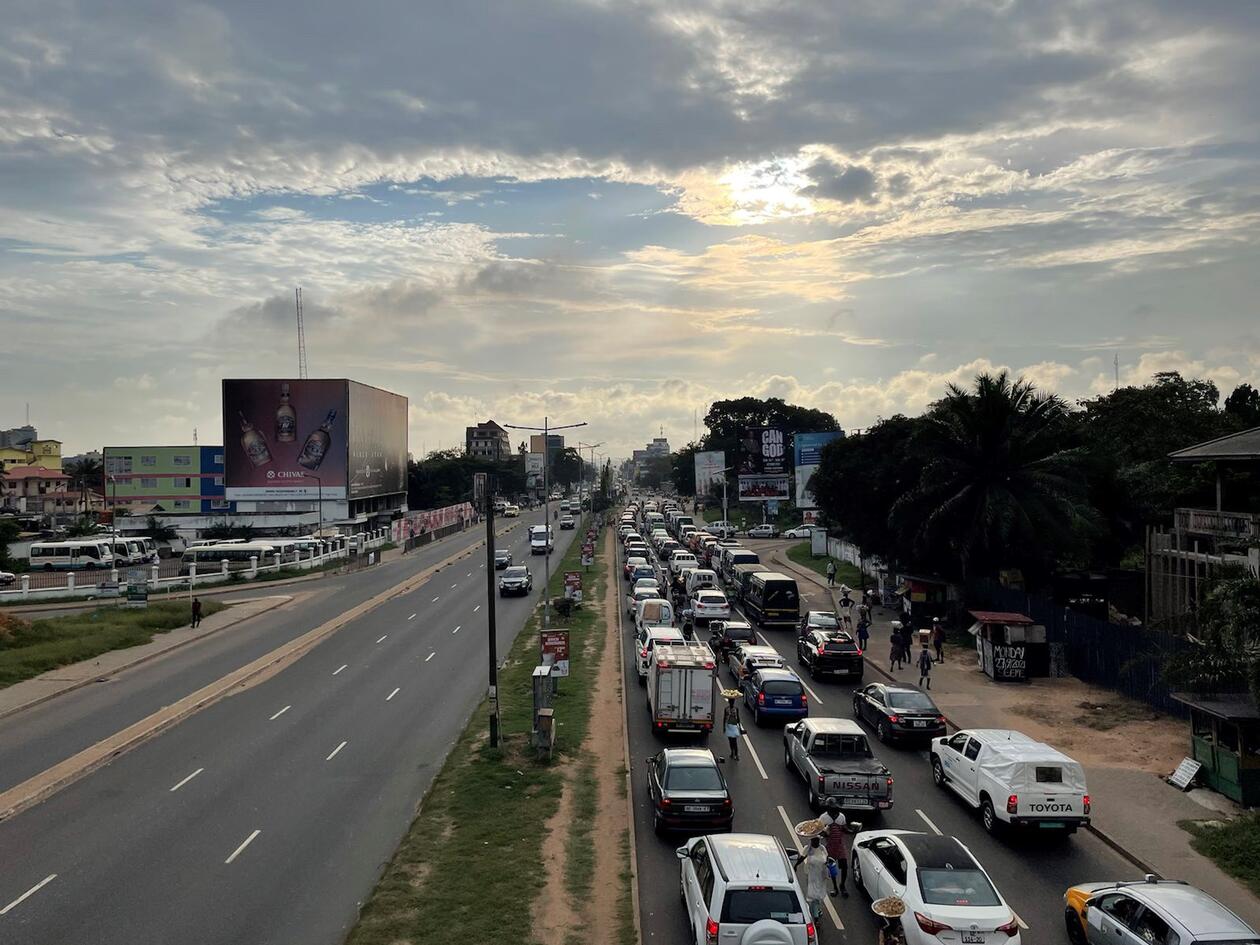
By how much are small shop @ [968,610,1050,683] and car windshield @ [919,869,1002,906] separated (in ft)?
66.8

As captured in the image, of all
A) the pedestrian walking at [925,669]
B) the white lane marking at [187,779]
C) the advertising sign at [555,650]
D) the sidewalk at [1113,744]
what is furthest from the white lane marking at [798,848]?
the pedestrian walking at [925,669]

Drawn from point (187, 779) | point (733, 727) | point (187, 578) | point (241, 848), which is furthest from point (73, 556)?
point (733, 727)

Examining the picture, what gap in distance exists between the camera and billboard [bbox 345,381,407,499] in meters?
107

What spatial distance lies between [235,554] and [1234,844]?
68671 millimetres

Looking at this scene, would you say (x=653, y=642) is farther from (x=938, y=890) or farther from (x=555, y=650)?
(x=938, y=890)

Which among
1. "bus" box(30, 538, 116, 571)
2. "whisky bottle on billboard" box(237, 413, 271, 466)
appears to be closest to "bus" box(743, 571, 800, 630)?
"bus" box(30, 538, 116, 571)

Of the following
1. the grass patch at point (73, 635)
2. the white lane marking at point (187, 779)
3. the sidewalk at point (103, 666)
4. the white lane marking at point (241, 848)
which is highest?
the grass patch at point (73, 635)

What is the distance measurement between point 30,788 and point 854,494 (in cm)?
4139

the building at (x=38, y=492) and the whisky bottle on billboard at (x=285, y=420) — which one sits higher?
the whisky bottle on billboard at (x=285, y=420)

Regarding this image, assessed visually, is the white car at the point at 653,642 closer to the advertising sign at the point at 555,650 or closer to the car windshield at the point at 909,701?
the advertising sign at the point at 555,650

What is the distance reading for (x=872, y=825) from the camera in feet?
60.6

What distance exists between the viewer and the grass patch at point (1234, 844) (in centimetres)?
1580

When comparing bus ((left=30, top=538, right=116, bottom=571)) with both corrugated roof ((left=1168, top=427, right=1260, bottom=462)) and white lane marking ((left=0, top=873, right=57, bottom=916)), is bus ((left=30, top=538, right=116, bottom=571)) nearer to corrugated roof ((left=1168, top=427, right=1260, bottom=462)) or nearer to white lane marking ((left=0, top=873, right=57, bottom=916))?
white lane marking ((left=0, top=873, right=57, bottom=916))

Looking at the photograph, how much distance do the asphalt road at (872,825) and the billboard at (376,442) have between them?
284 feet
